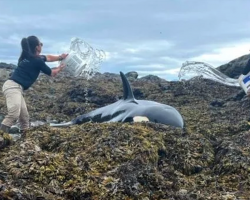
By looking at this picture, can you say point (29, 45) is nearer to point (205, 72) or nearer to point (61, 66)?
point (61, 66)

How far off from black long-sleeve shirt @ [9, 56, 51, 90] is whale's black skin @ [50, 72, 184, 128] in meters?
2.10

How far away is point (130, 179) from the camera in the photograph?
5770 millimetres

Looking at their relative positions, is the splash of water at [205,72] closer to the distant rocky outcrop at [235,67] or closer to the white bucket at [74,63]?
the distant rocky outcrop at [235,67]

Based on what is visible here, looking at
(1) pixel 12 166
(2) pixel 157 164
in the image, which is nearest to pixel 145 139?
(2) pixel 157 164

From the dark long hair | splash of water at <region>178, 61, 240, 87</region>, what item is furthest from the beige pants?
splash of water at <region>178, 61, 240, 87</region>

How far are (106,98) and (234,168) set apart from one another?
423 inches

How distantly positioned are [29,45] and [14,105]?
1324mm

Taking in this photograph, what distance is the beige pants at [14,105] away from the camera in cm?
988

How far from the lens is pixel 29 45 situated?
1023cm

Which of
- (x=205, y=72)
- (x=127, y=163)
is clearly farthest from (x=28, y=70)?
(x=205, y=72)

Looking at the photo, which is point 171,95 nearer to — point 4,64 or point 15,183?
point 15,183

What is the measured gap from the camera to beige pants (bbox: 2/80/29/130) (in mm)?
9875

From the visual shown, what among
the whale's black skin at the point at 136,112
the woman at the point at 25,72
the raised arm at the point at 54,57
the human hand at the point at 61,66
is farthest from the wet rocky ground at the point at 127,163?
the raised arm at the point at 54,57

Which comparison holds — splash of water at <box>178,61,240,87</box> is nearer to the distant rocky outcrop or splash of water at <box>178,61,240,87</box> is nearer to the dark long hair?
the distant rocky outcrop
